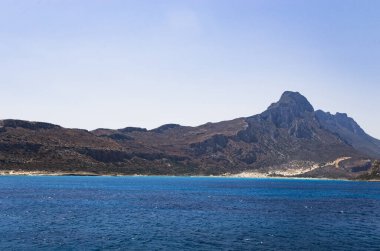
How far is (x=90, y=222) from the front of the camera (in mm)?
94188

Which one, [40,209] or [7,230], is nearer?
[7,230]

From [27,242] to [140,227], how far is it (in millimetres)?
25569

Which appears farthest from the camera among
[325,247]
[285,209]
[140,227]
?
[285,209]

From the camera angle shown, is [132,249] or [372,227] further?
[372,227]

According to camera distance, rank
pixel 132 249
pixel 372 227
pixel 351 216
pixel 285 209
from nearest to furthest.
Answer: pixel 132 249 → pixel 372 227 → pixel 351 216 → pixel 285 209

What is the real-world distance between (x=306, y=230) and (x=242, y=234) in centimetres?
1723

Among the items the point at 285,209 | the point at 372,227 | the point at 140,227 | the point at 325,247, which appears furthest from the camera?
the point at 285,209

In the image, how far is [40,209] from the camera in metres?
118

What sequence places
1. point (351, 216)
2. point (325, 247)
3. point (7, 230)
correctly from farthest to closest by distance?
1. point (351, 216)
2. point (7, 230)
3. point (325, 247)

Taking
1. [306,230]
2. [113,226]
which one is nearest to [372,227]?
[306,230]

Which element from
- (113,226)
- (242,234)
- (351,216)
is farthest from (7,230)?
(351,216)

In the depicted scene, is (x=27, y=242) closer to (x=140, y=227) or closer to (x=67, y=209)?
(x=140, y=227)

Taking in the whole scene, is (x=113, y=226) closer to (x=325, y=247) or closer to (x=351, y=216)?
(x=325, y=247)

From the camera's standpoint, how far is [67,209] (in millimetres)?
120188
